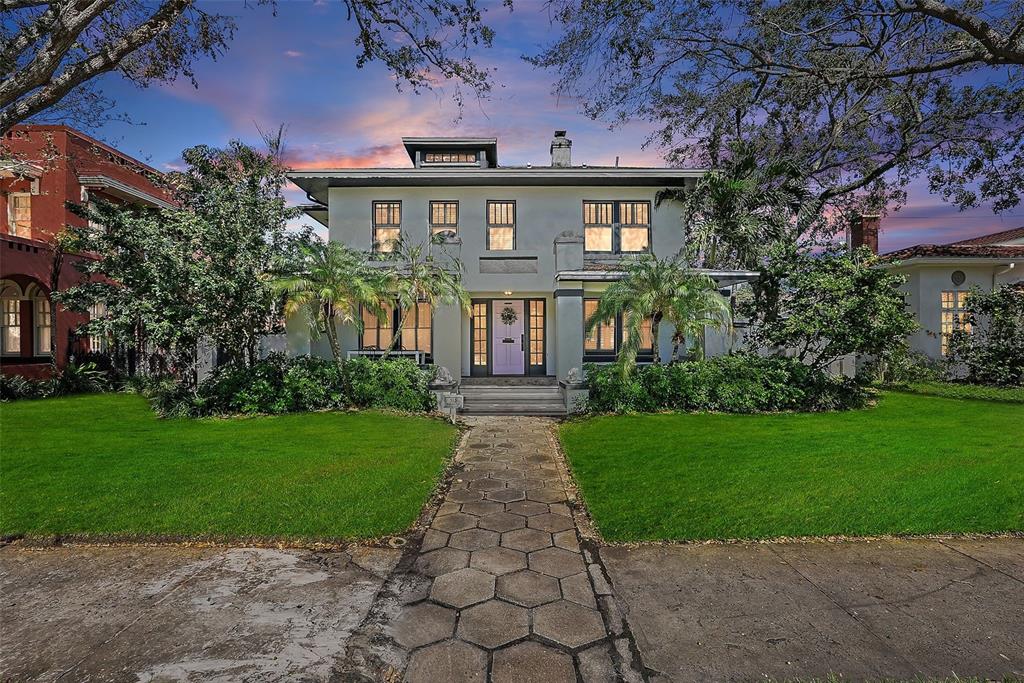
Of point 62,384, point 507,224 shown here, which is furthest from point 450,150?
point 62,384

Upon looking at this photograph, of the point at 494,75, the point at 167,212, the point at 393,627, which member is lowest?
the point at 393,627

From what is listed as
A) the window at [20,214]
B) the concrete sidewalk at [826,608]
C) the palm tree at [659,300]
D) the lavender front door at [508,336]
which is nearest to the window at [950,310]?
the palm tree at [659,300]

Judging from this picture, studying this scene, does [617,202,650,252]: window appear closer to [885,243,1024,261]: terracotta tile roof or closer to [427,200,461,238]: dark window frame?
[427,200,461,238]: dark window frame

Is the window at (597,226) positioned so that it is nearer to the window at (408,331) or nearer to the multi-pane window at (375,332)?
the window at (408,331)

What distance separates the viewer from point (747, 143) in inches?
742

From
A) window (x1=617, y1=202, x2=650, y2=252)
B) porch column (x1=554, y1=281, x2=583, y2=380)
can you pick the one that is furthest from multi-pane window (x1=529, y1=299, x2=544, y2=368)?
window (x1=617, y1=202, x2=650, y2=252)

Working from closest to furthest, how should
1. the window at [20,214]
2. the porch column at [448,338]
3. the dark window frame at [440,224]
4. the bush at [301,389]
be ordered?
the bush at [301,389], the porch column at [448,338], the dark window frame at [440,224], the window at [20,214]

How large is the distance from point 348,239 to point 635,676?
1465cm

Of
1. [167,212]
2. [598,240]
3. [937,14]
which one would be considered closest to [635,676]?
[937,14]

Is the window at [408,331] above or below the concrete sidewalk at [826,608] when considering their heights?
above

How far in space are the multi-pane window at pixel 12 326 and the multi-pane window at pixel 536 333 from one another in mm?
15991

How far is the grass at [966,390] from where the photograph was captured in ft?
41.0

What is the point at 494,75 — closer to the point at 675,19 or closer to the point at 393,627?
the point at 675,19

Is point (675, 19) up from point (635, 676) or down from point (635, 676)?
up
